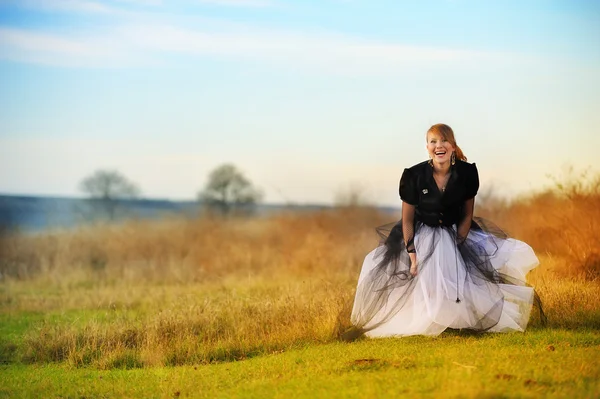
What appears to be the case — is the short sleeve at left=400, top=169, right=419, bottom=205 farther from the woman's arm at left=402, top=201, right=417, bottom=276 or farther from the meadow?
the meadow

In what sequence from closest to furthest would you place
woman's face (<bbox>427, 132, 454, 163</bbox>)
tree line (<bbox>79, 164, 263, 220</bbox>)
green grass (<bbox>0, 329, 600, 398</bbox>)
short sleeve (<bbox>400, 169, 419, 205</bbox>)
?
1. green grass (<bbox>0, 329, 600, 398</bbox>)
2. woman's face (<bbox>427, 132, 454, 163</bbox>)
3. short sleeve (<bbox>400, 169, 419, 205</bbox>)
4. tree line (<bbox>79, 164, 263, 220</bbox>)

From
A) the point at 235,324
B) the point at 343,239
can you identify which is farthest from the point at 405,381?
the point at 343,239

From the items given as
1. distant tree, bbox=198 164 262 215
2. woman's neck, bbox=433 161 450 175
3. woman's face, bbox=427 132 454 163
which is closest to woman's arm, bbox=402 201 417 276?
woman's neck, bbox=433 161 450 175

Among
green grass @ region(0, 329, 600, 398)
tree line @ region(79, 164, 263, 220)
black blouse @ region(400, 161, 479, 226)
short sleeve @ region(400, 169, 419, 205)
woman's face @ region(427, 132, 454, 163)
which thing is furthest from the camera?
tree line @ region(79, 164, 263, 220)

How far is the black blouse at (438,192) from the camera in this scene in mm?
10430

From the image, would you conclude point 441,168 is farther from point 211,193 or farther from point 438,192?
point 211,193

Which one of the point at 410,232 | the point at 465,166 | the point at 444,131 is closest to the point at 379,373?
the point at 410,232

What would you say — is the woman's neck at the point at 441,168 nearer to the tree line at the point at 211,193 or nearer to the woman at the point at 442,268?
the woman at the point at 442,268

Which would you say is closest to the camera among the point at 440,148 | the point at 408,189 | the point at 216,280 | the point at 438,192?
the point at 440,148

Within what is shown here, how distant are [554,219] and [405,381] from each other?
12116 millimetres

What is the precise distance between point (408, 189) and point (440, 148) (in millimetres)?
687

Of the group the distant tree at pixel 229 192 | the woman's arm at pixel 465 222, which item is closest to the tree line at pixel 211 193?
the distant tree at pixel 229 192
